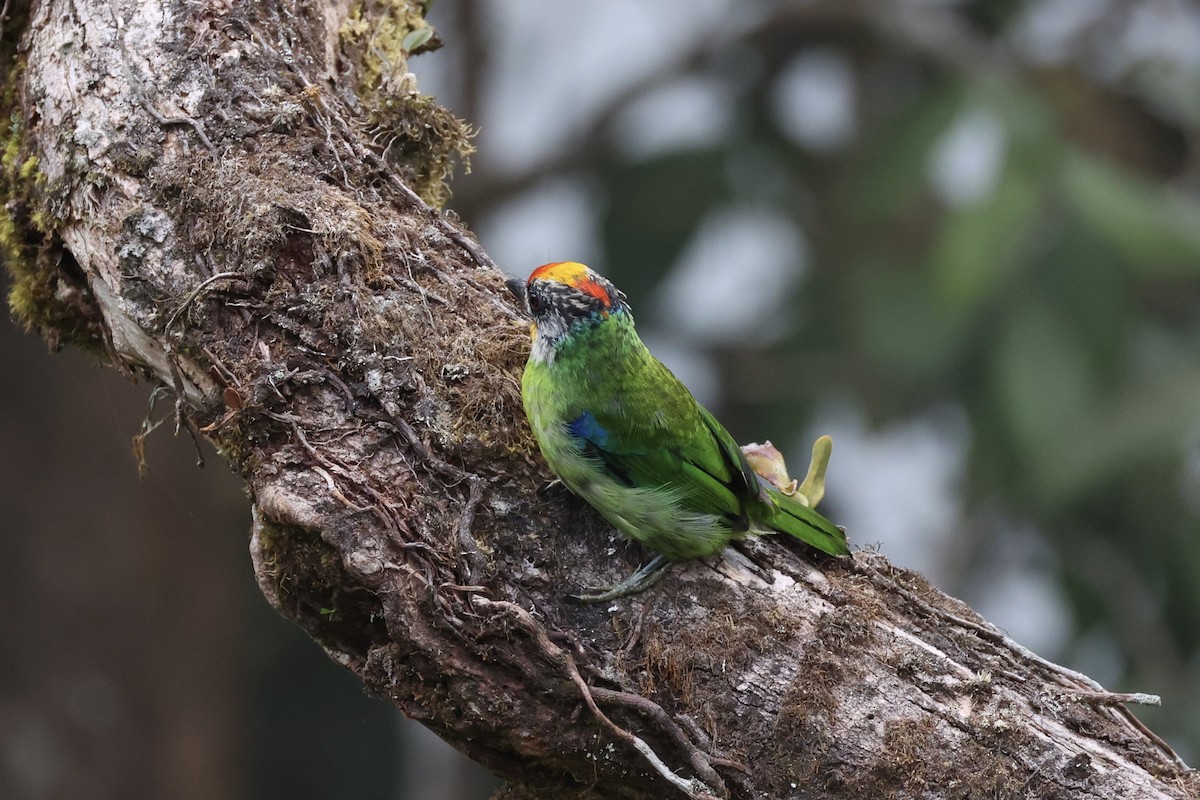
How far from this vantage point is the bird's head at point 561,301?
349 centimetres

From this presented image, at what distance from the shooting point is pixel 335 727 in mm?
13422

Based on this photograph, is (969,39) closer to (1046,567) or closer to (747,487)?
(1046,567)

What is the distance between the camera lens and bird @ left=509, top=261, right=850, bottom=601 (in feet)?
10.5

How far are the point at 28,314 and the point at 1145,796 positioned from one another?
3471mm

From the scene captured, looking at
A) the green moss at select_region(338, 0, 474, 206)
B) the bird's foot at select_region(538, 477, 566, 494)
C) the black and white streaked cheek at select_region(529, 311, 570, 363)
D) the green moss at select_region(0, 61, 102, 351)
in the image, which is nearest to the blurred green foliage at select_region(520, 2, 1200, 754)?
the green moss at select_region(338, 0, 474, 206)

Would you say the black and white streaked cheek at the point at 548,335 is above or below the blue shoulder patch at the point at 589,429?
above

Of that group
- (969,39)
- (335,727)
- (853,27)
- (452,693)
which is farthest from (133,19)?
(335,727)

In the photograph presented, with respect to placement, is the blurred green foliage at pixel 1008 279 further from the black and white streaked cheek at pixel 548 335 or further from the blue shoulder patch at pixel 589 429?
the blue shoulder patch at pixel 589 429

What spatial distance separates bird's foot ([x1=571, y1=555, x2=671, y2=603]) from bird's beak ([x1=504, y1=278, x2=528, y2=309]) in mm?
909

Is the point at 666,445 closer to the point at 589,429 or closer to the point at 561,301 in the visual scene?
the point at 589,429

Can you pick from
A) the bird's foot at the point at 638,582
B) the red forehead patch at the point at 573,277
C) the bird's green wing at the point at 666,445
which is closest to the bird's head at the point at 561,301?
the red forehead patch at the point at 573,277

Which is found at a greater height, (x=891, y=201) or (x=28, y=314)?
(x=891, y=201)

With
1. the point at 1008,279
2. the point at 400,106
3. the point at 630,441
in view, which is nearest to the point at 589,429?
the point at 630,441

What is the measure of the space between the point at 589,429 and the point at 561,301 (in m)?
0.42
